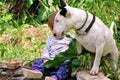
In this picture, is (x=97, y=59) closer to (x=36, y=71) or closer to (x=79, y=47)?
(x=79, y=47)

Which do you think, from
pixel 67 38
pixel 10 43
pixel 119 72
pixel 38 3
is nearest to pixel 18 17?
pixel 38 3

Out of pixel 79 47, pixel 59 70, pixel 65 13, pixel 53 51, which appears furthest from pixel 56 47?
pixel 65 13

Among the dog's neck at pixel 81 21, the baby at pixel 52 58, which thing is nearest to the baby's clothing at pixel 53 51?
the baby at pixel 52 58

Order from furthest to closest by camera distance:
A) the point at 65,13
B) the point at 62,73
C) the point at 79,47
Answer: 1. the point at 62,73
2. the point at 79,47
3. the point at 65,13

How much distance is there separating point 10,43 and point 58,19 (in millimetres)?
3678

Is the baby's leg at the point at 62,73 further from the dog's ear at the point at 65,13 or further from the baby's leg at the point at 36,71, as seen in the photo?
the dog's ear at the point at 65,13

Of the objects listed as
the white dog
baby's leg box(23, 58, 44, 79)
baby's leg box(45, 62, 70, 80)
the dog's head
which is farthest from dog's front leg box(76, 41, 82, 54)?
baby's leg box(23, 58, 44, 79)

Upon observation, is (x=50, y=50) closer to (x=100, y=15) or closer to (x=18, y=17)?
(x=100, y=15)

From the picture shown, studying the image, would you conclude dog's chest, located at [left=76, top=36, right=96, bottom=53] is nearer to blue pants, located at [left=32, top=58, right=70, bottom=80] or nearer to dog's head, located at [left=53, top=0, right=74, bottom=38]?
dog's head, located at [left=53, top=0, right=74, bottom=38]

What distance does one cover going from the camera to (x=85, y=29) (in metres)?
4.08

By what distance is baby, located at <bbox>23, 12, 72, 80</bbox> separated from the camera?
4578mm

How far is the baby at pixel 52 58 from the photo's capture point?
458 cm

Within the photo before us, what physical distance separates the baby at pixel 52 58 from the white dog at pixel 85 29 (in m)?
0.45

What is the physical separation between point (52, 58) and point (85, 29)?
3.06 feet
